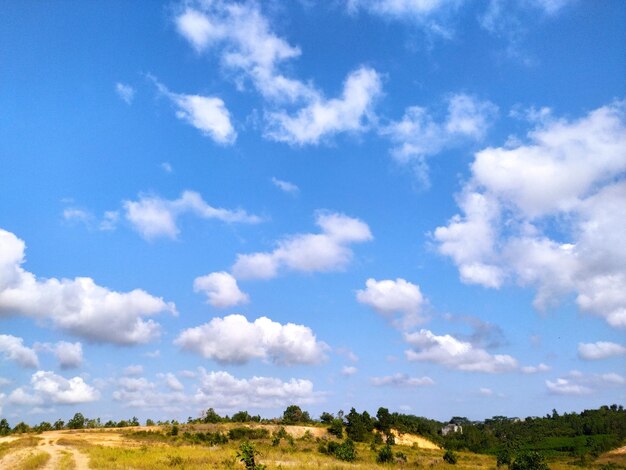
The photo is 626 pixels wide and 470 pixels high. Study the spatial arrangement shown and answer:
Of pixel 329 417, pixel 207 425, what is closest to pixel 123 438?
pixel 207 425

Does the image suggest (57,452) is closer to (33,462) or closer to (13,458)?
(13,458)

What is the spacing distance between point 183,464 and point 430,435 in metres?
81.6

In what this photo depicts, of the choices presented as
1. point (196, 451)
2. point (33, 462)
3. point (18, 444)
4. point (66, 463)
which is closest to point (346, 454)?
point (196, 451)

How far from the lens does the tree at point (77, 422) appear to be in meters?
94.0

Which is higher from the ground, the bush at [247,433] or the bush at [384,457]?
the bush at [247,433]

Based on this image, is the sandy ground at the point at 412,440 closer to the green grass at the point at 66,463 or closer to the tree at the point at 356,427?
the tree at the point at 356,427

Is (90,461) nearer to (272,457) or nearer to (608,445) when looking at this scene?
(272,457)

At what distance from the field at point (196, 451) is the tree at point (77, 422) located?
17351mm

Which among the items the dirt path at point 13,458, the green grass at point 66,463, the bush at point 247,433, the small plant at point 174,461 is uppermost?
the bush at point 247,433

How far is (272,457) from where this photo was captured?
176ft

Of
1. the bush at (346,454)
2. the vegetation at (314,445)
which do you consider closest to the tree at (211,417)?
the vegetation at (314,445)

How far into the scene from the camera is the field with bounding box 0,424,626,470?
142 feet

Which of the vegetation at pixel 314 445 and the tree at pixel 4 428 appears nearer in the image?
the vegetation at pixel 314 445

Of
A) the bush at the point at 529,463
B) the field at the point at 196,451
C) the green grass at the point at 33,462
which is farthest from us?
the bush at the point at 529,463
